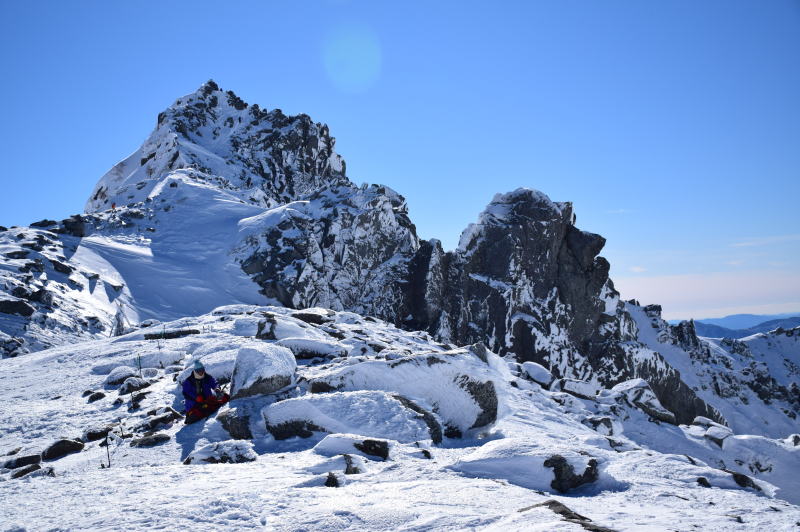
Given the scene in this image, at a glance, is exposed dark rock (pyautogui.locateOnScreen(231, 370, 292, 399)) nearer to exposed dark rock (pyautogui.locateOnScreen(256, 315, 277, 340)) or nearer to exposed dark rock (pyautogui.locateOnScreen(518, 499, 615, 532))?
exposed dark rock (pyautogui.locateOnScreen(256, 315, 277, 340))

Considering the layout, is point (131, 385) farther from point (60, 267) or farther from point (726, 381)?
point (726, 381)

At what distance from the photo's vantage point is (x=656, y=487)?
23.3ft

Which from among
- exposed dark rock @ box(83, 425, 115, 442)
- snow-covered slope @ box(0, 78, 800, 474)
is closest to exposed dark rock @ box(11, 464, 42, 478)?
exposed dark rock @ box(83, 425, 115, 442)

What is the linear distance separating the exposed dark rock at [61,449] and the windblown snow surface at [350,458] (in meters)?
0.19

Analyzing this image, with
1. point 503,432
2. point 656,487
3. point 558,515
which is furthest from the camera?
point 503,432

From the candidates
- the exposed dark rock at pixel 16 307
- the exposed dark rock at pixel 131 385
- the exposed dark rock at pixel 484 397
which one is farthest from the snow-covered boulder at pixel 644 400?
the exposed dark rock at pixel 16 307

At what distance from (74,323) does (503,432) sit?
25.3 m

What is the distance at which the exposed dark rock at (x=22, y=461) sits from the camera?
8029 millimetres

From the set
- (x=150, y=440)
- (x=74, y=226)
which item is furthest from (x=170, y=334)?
(x=74, y=226)

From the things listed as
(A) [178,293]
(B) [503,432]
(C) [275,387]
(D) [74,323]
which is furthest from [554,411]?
(A) [178,293]

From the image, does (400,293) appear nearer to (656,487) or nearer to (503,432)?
(503,432)

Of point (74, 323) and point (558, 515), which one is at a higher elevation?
point (74, 323)

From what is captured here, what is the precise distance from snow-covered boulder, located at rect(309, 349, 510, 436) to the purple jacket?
2.32 m

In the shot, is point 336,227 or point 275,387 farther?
point 336,227
